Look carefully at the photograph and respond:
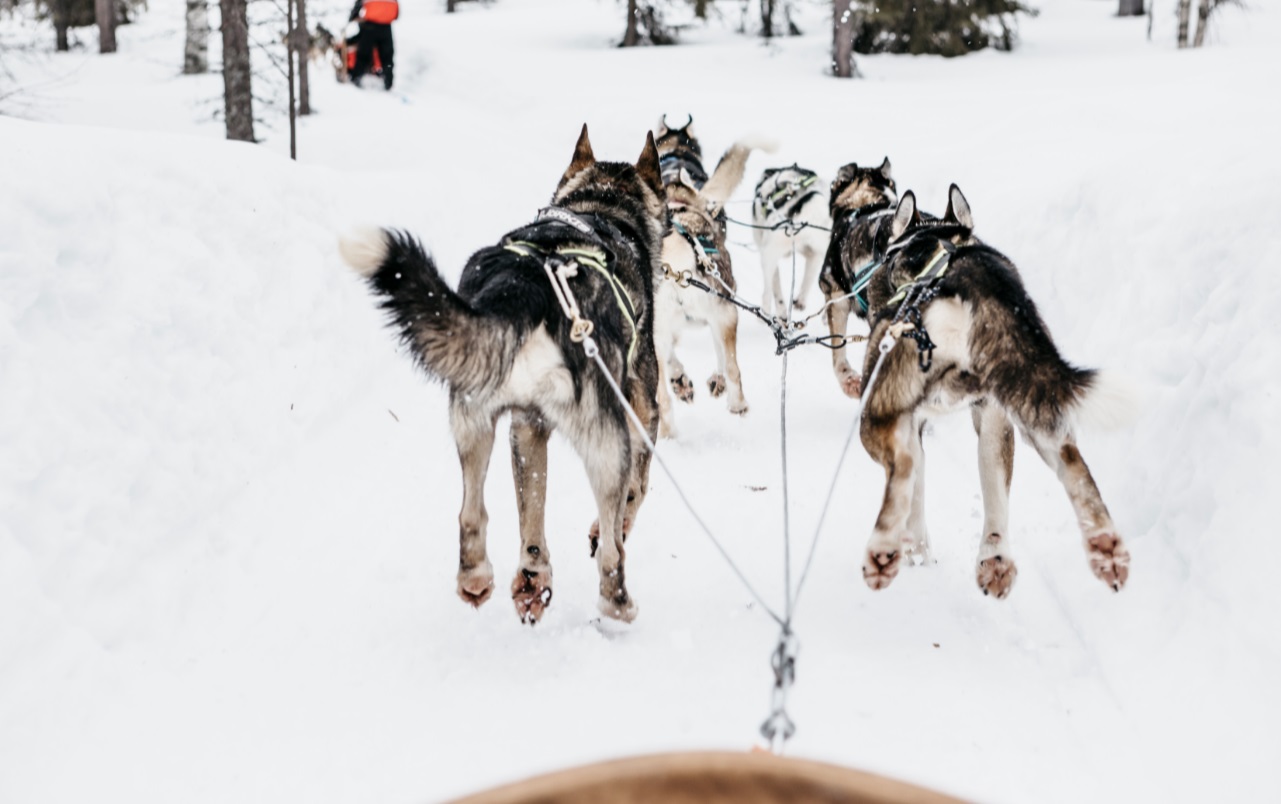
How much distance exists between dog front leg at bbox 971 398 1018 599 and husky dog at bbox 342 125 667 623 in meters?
1.27

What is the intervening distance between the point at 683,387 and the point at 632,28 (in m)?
22.8

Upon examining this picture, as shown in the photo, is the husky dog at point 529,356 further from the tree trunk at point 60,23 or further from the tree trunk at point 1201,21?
the tree trunk at point 60,23

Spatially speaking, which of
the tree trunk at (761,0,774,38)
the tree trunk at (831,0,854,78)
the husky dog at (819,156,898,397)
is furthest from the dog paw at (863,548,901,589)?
the tree trunk at (761,0,774,38)

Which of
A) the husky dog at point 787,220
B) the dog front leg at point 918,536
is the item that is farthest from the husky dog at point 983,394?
the husky dog at point 787,220

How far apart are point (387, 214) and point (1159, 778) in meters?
7.00

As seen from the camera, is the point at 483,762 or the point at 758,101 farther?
the point at 758,101

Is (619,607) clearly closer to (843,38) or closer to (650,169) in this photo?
(650,169)

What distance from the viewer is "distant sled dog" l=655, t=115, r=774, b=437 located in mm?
6137

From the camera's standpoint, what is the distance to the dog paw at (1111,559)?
294 cm

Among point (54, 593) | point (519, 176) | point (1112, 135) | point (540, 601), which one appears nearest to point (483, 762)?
point (540, 601)

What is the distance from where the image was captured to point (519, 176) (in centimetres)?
1352

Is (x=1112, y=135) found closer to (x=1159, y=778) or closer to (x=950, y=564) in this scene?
(x=950, y=564)

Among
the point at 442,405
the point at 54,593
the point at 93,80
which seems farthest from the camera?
the point at 93,80

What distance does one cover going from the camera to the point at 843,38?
810 inches
